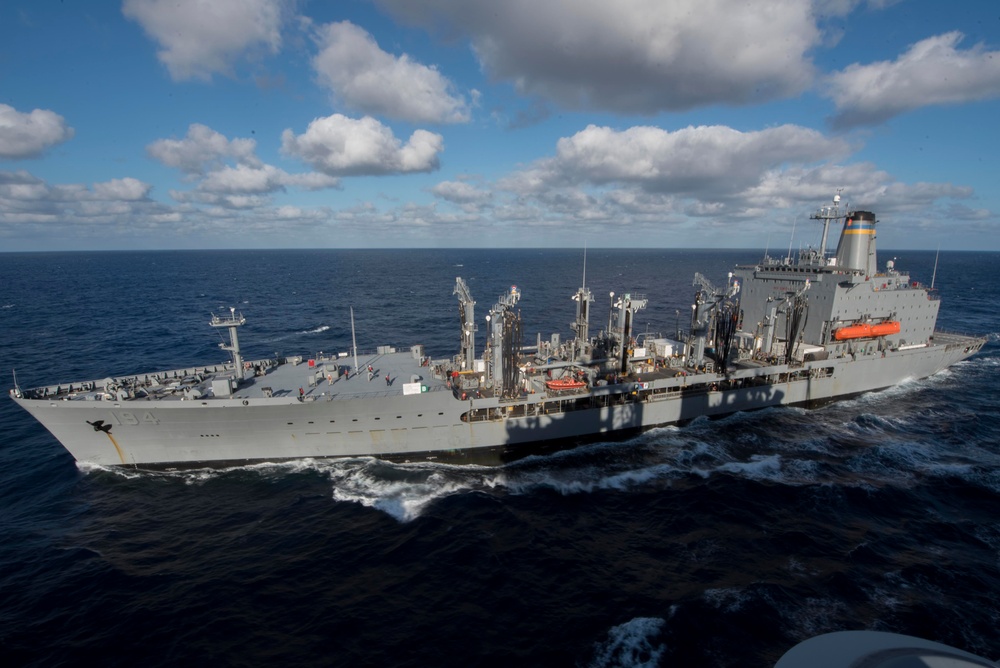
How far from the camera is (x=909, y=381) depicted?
43.2 m

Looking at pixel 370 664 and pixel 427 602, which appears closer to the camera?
pixel 370 664

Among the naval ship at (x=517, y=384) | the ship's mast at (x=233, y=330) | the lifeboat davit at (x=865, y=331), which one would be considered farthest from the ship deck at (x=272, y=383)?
the lifeboat davit at (x=865, y=331)

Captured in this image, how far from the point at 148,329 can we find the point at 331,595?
63126 mm

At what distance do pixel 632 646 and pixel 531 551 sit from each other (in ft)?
19.7

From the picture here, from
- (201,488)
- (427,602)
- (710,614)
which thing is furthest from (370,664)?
(201,488)

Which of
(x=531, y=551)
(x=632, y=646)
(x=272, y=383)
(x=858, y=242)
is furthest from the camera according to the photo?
(x=858, y=242)

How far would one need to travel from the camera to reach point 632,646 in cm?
1590

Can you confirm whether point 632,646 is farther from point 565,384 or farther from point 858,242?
point 858,242

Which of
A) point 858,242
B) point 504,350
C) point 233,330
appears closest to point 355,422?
point 504,350

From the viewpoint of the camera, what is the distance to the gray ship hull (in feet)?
85.5

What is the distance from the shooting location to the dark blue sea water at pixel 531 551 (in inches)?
645

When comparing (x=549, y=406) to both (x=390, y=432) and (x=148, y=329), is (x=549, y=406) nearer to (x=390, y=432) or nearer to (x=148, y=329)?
(x=390, y=432)

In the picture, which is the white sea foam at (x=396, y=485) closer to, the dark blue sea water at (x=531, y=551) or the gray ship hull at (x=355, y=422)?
the dark blue sea water at (x=531, y=551)

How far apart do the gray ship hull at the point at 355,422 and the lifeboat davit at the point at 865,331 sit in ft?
40.4
